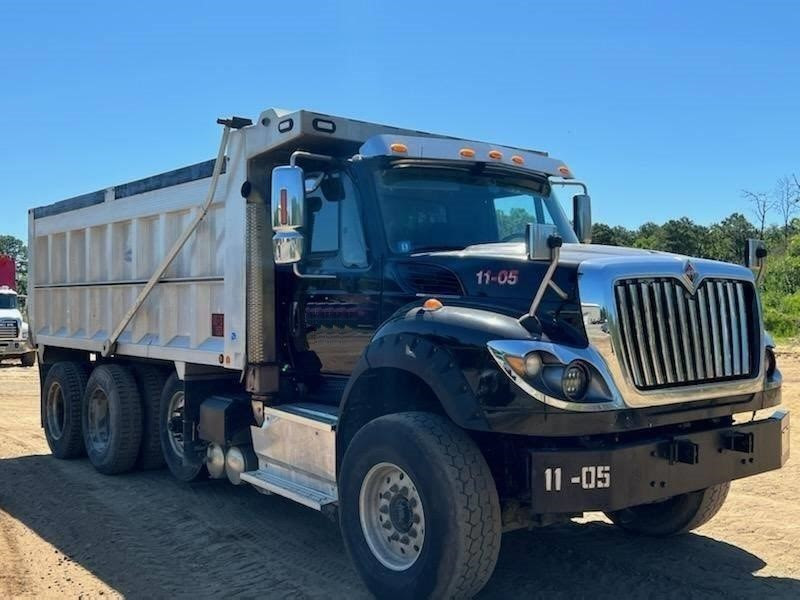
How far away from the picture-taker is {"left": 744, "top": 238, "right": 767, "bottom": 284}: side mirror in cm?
482

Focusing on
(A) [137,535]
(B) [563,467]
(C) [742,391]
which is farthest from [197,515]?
(C) [742,391]

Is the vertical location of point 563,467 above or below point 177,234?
below

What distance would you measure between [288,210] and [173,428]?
3.42 metres

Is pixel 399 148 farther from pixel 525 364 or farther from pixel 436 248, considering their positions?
pixel 525 364

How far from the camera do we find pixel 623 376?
153 inches

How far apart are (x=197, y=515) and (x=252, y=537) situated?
83cm

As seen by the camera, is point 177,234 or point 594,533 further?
point 177,234

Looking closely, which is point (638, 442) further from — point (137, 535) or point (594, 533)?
point (137, 535)

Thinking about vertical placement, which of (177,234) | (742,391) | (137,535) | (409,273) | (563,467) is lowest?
(137,535)

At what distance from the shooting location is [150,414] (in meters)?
7.69

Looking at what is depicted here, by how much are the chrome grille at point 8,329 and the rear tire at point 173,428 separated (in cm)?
1737

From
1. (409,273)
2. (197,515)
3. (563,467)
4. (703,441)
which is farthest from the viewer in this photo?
(197,515)

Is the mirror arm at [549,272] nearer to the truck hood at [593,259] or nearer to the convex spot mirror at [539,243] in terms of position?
the convex spot mirror at [539,243]

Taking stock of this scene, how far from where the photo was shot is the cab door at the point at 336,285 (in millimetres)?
5090
